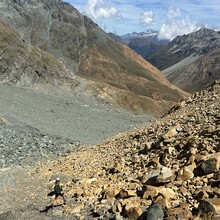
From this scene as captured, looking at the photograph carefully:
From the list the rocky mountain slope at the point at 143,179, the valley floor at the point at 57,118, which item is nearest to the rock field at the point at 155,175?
the rocky mountain slope at the point at 143,179

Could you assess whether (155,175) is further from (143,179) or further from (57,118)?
(57,118)

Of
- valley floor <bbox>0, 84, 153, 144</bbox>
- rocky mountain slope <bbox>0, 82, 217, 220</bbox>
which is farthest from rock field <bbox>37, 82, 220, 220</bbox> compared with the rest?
valley floor <bbox>0, 84, 153, 144</bbox>

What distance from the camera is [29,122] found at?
46938 mm

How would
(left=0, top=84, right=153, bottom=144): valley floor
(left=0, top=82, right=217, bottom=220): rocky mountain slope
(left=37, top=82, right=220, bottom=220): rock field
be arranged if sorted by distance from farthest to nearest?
(left=0, top=84, right=153, bottom=144): valley floor, (left=0, top=82, right=217, bottom=220): rocky mountain slope, (left=37, top=82, right=220, bottom=220): rock field

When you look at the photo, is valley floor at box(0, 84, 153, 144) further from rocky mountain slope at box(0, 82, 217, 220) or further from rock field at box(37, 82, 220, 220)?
rock field at box(37, 82, 220, 220)

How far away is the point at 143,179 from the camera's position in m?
19.3

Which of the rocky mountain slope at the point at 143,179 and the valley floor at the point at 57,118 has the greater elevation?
the valley floor at the point at 57,118

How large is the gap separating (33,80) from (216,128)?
65.8 m

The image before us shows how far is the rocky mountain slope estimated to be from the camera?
1627 cm

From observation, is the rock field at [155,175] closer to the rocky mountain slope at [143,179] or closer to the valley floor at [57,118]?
the rocky mountain slope at [143,179]

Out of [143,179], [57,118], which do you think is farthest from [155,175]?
[57,118]

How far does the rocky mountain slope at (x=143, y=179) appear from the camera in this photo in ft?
53.4

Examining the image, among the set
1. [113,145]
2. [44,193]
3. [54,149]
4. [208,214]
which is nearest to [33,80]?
[54,149]

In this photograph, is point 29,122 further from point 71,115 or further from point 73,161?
point 73,161
